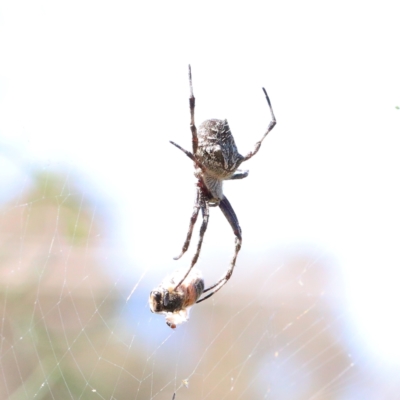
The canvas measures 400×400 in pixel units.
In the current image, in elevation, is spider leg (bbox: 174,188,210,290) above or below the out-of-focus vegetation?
above

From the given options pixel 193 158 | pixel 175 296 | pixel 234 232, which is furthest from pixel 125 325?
pixel 193 158

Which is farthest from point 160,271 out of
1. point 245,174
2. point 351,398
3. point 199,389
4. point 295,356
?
point 351,398

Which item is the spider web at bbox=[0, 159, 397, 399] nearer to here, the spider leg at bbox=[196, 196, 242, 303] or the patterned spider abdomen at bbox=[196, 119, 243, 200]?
the spider leg at bbox=[196, 196, 242, 303]

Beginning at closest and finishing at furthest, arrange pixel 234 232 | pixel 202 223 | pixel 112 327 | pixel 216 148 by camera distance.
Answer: pixel 216 148 → pixel 202 223 → pixel 234 232 → pixel 112 327

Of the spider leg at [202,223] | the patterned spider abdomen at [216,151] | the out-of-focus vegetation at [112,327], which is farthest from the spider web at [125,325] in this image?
the patterned spider abdomen at [216,151]

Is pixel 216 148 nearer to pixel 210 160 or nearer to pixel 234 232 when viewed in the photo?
pixel 210 160

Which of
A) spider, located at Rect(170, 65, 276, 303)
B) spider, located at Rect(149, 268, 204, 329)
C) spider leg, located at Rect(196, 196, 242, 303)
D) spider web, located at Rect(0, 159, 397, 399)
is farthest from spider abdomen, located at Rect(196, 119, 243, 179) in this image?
spider, located at Rect(149, 268, 204, 329)
